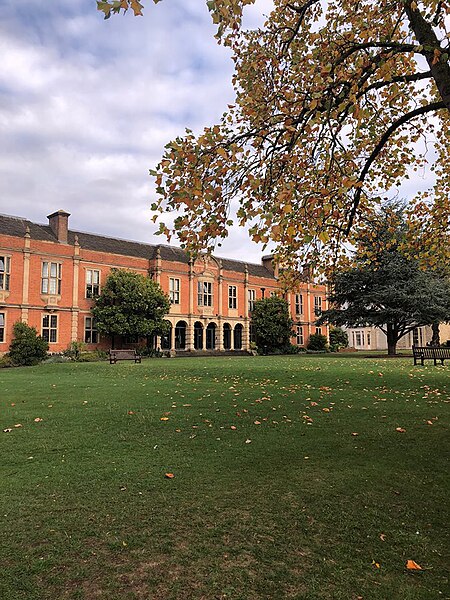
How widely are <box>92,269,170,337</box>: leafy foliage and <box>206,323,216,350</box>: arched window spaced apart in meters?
9.84

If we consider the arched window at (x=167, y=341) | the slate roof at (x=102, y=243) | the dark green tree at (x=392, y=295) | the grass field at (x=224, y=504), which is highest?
the slate roof at (x=102, y=243)

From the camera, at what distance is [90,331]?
37094 mm

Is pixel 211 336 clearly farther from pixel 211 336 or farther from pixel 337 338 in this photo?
pixel 337 338

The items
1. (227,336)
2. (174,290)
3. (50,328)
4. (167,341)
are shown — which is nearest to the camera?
(50,328)

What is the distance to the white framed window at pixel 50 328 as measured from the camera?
34.7m

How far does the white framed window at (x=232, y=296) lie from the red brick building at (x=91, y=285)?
0.36 ft

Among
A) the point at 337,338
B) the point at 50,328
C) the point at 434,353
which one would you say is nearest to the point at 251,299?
the point at 337,338

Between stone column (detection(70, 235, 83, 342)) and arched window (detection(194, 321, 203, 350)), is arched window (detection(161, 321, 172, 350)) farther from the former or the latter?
stone column (detection(70, 235, 83, 342))

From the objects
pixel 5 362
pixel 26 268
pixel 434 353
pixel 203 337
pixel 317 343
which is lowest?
pixel 5 362

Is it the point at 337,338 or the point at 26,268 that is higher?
the point at 26,268

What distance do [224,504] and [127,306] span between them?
31.8 meters

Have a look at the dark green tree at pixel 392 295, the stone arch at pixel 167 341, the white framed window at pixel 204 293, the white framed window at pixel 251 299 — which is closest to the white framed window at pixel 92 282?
the stone arch at pixel 167 341

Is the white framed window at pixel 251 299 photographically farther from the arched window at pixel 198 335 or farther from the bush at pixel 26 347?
the bush at pixel 26 347

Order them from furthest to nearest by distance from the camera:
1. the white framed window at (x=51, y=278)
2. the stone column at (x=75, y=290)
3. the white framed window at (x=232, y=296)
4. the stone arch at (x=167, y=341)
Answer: the white framed window at (x=232, y=296), the stone arch at (x=167, y=341), the stone column at (x=75, y=290), the white framed window at (x=51, y=278)
